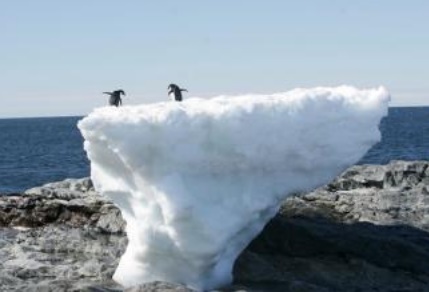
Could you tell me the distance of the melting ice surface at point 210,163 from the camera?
1245 cm

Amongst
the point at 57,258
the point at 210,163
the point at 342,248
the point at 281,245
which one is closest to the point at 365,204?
the point at 342,248

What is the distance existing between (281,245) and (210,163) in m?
2.92

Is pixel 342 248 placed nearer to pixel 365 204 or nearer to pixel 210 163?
pixel 365 204

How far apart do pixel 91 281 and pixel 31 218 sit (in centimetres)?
506

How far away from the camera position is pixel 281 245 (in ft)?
49.5

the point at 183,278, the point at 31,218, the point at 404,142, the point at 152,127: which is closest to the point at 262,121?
the point at 152,127

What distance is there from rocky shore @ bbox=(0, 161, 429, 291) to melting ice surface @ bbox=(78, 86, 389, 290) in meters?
0.77

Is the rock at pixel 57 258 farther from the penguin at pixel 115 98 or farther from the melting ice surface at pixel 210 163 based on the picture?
the penguin at pixel 115 98

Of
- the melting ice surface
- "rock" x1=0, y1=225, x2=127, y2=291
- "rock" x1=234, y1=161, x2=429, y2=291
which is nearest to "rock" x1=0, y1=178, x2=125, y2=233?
"rock" x1=0, y1=225, x2=127, y2=291

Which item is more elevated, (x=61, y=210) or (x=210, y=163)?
(x=210, y=163)

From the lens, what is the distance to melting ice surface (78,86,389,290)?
12.5 m

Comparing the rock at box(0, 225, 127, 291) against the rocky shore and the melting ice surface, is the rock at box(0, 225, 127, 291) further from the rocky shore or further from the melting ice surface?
the melting ice surface

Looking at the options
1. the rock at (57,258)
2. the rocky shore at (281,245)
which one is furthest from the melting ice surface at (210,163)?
the rocky shore at (281,245)

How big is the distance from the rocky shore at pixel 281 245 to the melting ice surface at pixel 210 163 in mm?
773
